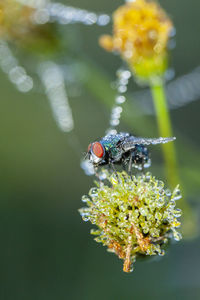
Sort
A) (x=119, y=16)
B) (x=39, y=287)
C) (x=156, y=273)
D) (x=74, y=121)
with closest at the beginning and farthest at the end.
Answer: (x=119, y=16) → (x=156, y=273) → (x=39, y=287) → (x=74, y=121)

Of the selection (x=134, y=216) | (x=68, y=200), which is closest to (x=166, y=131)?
(x=134, y=216)

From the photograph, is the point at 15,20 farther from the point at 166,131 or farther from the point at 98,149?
the point at 98,149

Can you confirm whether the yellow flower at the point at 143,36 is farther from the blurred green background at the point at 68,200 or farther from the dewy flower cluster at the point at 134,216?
the dewy flower cluster at the point at 134,216

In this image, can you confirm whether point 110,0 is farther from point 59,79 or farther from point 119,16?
point 119,16

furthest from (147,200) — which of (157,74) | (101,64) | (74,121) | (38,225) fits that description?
(101,64)

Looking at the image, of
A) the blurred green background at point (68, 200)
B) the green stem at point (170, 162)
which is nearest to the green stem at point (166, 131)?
the green stem at point (170, 162)

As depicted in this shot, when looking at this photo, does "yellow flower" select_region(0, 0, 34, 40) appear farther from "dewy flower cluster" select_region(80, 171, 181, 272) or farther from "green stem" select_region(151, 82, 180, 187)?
"dewy flower cluster" select_region(80, 171, 181, 272)
